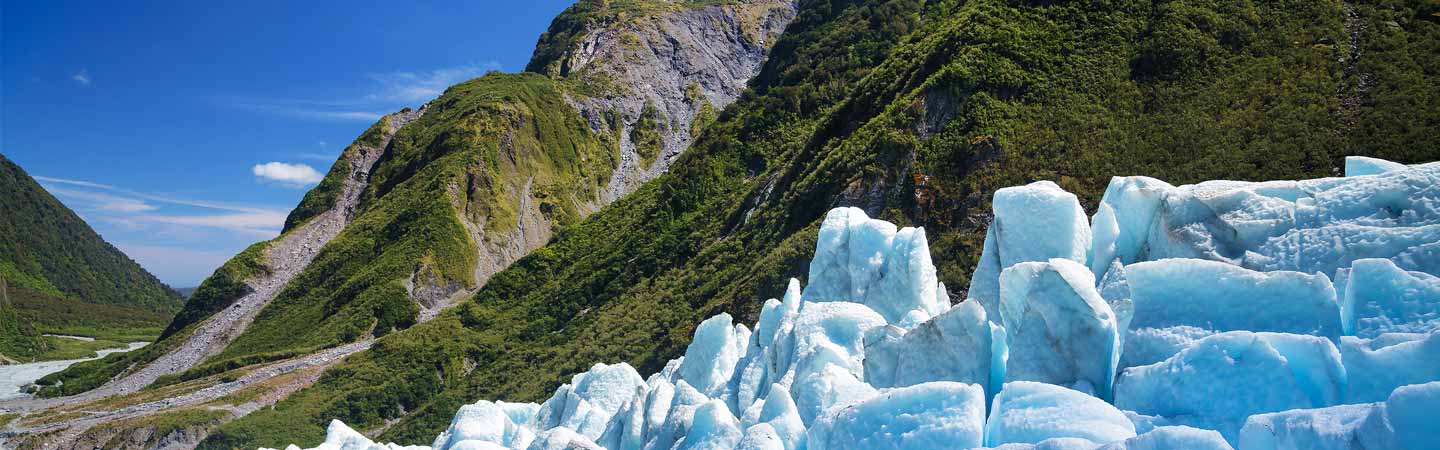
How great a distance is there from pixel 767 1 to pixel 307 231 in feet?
308

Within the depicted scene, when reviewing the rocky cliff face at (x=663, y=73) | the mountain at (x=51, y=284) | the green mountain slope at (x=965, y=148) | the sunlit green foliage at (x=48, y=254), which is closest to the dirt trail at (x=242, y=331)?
the green mountain slope at (x=965, y=148)

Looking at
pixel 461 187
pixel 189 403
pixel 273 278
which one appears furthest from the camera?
pixel 461 187

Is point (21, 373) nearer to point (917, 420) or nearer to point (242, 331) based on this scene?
point (242, 331)

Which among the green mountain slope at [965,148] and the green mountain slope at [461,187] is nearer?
the green mountain slope at [965,148]

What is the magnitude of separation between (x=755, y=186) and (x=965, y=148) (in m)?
18.2

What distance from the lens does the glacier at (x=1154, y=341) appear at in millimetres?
7902

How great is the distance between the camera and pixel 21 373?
319ft

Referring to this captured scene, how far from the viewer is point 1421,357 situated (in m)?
7.63

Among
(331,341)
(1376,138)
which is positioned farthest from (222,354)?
(1376,138)

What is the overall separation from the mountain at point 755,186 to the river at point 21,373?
374 centimetres

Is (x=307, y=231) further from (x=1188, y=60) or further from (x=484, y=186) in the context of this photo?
(x=1188, y=60)

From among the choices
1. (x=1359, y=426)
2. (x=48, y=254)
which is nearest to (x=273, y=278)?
(x=1359, y=426)

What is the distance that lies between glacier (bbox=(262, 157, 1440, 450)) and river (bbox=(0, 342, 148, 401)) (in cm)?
8885

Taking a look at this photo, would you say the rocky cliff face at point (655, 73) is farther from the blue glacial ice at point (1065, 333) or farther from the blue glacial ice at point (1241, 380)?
the blue glacial ice at point (1241, 380)
